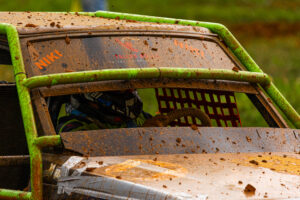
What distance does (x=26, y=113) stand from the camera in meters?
3.39

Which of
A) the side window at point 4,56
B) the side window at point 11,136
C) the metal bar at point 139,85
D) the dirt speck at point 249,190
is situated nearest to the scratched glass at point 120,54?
the metal bar at point 139,85

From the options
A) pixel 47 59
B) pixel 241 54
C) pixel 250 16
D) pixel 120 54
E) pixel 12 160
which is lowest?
pixel 12 160

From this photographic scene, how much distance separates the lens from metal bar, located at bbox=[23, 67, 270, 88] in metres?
3.44

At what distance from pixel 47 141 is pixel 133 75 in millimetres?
639

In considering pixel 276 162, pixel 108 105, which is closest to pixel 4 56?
pixel 108 105

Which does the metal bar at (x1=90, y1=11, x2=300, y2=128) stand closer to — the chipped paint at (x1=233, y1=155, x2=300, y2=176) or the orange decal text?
the chipped paint at (x1=233, y1=155, x2=300, y2=176)

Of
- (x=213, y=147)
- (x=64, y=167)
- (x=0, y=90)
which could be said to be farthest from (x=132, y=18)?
(x=64, y=167)

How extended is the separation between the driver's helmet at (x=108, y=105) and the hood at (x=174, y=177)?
117 cm

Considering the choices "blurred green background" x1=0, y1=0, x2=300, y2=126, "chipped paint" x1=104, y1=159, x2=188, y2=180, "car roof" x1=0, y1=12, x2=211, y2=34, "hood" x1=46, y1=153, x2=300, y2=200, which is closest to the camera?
"hood" x1=46, y1=153, x2=300, y2=200

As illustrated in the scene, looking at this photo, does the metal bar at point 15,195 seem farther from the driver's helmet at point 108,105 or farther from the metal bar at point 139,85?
the driver's helmet at point 108,105

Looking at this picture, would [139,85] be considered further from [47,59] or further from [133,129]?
[47,59]

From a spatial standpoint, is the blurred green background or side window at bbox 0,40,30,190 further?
the blurred green background

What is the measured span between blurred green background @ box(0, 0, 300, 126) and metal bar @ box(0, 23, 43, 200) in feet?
39.9

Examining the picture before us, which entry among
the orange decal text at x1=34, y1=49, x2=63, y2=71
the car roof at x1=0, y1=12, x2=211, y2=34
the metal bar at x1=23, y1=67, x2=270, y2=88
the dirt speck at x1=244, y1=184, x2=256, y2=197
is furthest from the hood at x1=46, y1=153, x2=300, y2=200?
the car roof at x1=0, y1=12, x2=211, y2=34
